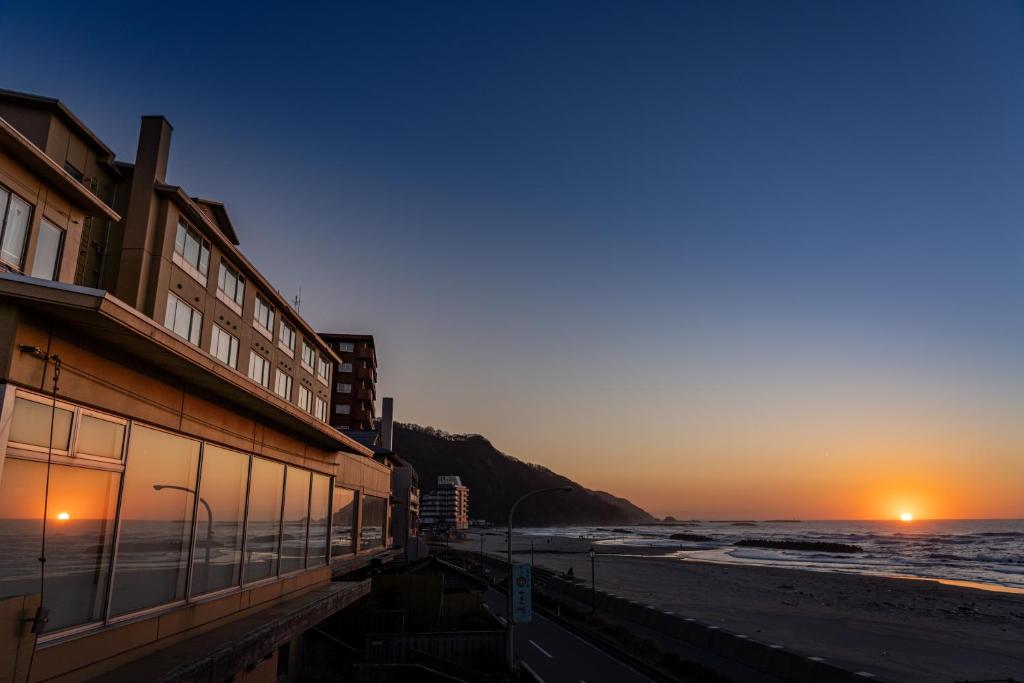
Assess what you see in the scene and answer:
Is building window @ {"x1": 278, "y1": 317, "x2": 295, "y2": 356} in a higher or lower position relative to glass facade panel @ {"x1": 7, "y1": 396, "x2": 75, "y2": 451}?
higher

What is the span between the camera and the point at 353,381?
88750 millimetres

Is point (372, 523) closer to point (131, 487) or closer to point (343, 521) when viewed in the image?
point (343, 521)

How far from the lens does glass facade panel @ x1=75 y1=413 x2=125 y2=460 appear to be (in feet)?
25.1

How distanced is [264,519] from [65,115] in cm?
2410

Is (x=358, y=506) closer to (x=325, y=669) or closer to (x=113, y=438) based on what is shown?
(x=325, y=669)

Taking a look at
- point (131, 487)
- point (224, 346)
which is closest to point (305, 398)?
point (224, 346)

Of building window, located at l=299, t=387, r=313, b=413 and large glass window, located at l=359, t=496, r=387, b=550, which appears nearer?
large glass window, located at l=359, t=496, r=387, b=550

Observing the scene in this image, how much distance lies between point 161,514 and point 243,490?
130 inches

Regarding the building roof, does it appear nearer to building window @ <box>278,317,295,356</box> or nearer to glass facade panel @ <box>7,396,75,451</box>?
building window @ <box>278,317,295,356</box>

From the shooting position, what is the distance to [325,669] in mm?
22938

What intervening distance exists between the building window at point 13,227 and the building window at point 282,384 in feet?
86.3

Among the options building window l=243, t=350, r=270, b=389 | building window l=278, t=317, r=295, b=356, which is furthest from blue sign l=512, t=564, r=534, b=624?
building window l=278, t=317, r=295, b=356

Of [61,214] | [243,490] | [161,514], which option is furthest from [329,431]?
[61,214]

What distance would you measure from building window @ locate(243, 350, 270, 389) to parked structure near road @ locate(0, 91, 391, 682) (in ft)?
63.3
